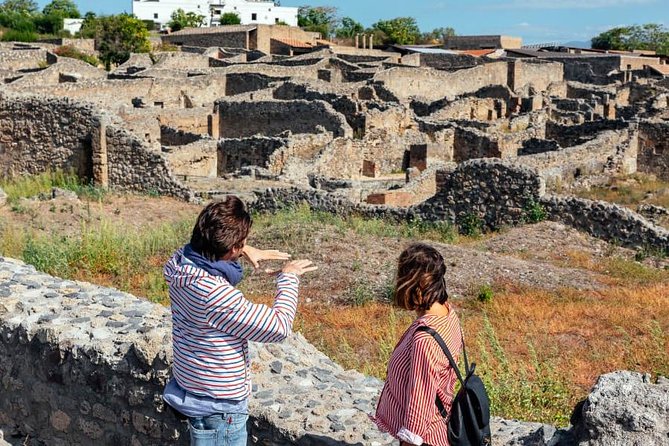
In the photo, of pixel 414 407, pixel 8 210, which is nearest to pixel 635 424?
pixel 414 407

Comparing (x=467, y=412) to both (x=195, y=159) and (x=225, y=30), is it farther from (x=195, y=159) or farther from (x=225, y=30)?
(x=225, y=30)

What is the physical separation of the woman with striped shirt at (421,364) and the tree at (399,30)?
7815cm

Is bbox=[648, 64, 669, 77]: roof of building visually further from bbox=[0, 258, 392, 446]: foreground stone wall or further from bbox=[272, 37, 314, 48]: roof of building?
bbox=[0, 258, 392, 446]: foreground stone wall

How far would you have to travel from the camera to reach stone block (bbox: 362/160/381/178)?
22.3 meters

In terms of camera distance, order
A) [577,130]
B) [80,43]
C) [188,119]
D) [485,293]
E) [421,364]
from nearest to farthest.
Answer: [421,364]
[485,293]
[188,119]
[577,130]
[80,43]

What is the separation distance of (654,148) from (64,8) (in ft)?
252

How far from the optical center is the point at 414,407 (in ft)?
12.5

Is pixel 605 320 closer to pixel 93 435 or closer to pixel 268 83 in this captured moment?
pixel 93 435

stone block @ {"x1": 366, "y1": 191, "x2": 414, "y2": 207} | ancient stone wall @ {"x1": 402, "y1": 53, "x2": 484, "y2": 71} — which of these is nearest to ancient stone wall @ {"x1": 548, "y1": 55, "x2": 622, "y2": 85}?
ancient stone wall @ {"x1": 402, "y1": 53, "x2": 484, "y2": 71}

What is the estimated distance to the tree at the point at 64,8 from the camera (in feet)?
266

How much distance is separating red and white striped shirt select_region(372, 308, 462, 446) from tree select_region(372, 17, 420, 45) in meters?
78.3

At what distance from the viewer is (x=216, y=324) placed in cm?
386

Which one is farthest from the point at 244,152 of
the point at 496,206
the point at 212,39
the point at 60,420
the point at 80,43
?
the point at 212,39

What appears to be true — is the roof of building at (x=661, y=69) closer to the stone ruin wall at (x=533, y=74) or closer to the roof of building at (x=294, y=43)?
the stone ruin wall at (x=533, y=74)
